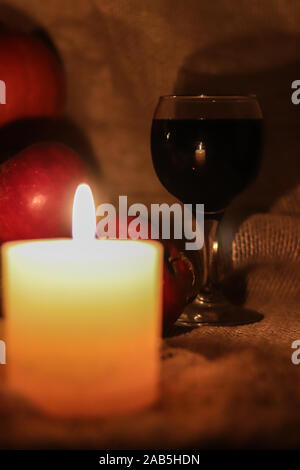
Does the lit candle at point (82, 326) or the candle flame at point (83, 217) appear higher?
the candle flame at point (83, 217)

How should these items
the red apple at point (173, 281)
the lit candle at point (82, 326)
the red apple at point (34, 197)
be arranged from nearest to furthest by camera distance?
the lit candle at point (82, 326), the red apple at point (173, 281), the red apple at point (34, 197)

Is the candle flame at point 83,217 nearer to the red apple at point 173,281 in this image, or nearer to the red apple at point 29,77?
the red apple at point 173,281

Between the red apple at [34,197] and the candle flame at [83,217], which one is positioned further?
the red apple at [34,197]

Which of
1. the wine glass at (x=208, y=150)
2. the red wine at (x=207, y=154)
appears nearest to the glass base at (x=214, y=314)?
the wine glass at (x=208, y=150)

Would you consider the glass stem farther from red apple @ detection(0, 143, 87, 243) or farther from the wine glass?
red apple @ detection(0, 143, 87, 243)

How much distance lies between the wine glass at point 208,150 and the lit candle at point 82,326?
0.29 meters

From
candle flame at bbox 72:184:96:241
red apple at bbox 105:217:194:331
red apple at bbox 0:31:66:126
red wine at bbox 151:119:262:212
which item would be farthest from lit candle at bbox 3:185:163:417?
red apple at bbox 0:31:66:126

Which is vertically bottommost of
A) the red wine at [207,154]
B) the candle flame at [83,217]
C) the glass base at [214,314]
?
the glass base at [214,314]

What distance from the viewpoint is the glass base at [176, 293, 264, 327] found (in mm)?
764

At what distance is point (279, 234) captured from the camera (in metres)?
0.87

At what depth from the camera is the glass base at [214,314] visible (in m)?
0.76

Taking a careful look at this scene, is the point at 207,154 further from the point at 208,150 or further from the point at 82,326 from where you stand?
the point at 82,326

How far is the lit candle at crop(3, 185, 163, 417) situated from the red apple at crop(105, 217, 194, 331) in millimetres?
211

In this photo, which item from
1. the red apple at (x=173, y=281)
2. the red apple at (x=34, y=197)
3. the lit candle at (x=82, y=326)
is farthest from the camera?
the red apple at (x=34, y=197)
